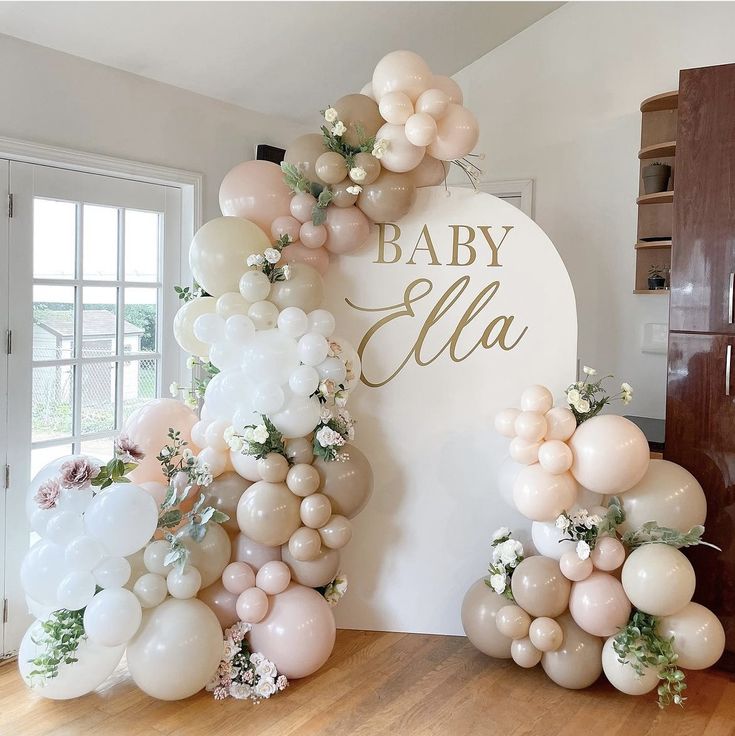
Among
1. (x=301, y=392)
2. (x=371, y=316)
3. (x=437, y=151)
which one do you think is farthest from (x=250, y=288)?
(x=437, y=151)

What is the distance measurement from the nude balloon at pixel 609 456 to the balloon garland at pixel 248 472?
73 cm

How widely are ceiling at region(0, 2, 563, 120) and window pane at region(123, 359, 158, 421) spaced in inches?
45.9

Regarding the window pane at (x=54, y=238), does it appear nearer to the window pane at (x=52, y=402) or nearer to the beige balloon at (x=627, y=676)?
the window pane at (x=52, y=402)

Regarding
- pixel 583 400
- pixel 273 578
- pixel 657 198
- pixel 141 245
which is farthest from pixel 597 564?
pixel 141 245

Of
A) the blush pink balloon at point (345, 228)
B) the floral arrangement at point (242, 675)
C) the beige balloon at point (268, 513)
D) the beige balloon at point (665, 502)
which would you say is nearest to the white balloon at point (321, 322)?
the blush pink balloon at point (345, 228)

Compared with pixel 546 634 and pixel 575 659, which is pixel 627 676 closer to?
pixel 575 659

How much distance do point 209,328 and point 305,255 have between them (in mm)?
→ 441

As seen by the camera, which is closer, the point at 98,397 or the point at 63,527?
the point at 63,527

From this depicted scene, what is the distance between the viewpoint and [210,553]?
8.13ft

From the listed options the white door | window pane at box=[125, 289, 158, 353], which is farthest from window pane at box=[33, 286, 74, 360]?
window pane at box=[125, 289, 158, 353]

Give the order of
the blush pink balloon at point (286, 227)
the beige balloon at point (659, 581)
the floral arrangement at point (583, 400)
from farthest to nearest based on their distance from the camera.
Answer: the blush pink balloon at point (286, 227)
the floral arrangement at point (583, 400)
the beige balloon at point (659, 581)

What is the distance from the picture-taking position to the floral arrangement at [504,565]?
103 inches

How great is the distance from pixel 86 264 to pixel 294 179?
97cm

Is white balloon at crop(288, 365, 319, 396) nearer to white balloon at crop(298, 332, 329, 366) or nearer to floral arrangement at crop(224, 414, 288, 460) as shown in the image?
white balloon at crop(298, 332, 329, 366)
